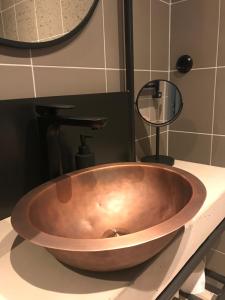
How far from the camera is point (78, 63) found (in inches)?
31.2

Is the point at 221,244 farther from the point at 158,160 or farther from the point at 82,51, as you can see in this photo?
the point at 82,51

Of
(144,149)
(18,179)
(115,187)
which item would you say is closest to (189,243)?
(115,187)

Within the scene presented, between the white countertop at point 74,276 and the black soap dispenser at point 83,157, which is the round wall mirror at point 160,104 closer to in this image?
the black soap dispenser at point 83,157

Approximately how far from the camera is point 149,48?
1.08m

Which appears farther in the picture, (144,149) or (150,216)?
(144,149)

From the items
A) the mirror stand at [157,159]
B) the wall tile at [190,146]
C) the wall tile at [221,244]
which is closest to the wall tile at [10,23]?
the mirror stand at [157,159]

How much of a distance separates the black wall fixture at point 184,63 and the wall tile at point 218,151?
36 centimetres

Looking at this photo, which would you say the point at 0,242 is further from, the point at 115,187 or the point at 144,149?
the point at 144,149

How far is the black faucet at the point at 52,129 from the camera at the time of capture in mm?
589

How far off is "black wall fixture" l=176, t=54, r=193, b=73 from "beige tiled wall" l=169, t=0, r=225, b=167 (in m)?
0.02

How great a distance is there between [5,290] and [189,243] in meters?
0.39

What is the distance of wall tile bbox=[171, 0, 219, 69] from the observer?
104 cm

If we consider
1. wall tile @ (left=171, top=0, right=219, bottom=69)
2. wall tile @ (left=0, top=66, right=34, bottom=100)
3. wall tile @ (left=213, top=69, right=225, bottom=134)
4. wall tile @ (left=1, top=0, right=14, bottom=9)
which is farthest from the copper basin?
wall tile @ (left=171, top=0, right=219, bottom=69)

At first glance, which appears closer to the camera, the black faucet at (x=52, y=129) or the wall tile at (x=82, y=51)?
the black faucet at (x=52, y=129)
